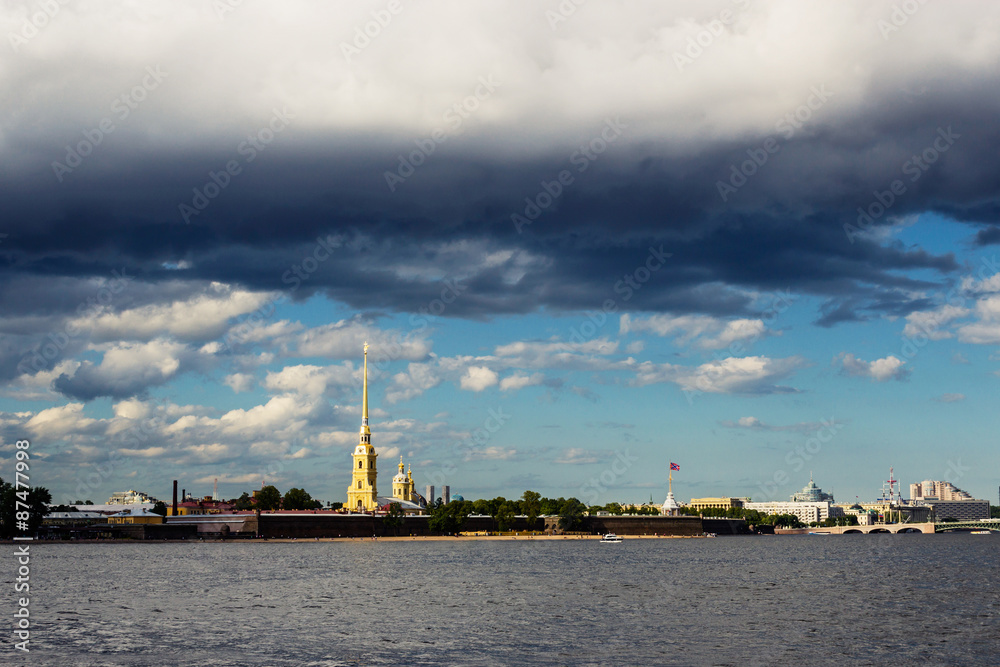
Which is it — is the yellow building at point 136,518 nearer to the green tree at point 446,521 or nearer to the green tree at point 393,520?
the green tree at point 393,520

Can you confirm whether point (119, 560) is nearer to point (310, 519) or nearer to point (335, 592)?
point (335, 592)

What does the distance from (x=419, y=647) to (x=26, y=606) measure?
76.0ft

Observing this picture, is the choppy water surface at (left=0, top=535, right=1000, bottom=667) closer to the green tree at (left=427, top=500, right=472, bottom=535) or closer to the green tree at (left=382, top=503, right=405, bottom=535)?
the green tree at (left=382, top=503, right=405, bottom=535)

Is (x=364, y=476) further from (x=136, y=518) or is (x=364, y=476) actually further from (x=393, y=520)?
(x=136, y=518)

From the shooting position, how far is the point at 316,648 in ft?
105

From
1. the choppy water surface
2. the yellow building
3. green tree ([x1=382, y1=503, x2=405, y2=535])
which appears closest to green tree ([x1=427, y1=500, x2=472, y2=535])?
green tree ([x1=382, y1=503, x2=405, y2=535])

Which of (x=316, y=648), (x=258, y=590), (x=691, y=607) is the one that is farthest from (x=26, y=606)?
(x=691, y=607)

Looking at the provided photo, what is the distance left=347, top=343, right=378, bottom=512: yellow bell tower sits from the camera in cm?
19500

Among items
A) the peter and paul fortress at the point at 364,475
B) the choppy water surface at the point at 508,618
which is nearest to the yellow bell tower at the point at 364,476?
the peter and paul fortress at the point at 364,475

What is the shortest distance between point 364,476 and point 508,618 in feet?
520

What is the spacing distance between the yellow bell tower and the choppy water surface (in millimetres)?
121873

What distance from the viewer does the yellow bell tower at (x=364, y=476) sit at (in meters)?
195

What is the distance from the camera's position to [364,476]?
645 ft

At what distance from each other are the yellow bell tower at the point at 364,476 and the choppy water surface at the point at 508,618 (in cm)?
12187
